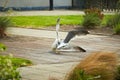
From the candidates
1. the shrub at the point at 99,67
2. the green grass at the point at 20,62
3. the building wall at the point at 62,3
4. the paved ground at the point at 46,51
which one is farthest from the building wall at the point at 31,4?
the shrub at the point at 99,67

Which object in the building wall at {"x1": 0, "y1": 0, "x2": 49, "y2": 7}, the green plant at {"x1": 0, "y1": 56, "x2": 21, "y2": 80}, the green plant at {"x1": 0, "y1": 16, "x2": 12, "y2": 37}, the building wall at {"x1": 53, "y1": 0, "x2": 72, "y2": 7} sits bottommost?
the building wall at {"x1": 53, "y1": 0, "x2": 72, "y2": 7}

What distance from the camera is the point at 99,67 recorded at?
6363 millimetres

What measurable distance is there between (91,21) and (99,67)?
13537 millimetres

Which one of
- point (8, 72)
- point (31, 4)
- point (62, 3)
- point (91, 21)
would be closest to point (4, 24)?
point (91, 21)

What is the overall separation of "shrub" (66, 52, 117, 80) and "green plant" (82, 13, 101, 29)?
1303cm

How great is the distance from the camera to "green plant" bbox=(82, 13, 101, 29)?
64.8ft

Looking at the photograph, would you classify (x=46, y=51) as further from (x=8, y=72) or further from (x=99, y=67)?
(x=8, y=72)

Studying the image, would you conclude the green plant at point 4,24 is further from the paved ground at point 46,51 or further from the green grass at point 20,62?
the green grass at point 20,62

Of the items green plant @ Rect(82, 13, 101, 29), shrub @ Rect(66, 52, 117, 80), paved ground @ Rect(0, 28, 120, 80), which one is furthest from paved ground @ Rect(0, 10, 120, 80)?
green plant @ Rect(82, 13, 101, 29)

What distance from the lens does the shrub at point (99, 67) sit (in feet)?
Answer: 20.6

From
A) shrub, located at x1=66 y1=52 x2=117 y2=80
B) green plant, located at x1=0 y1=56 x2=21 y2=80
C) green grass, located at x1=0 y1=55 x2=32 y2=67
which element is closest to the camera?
green plant, located at x1=0 y1=56 x2=21 y2=80

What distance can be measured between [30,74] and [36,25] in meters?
12.7

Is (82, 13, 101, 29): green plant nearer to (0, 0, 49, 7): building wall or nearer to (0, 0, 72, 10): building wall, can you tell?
(0, 0, 72, 10): building wall

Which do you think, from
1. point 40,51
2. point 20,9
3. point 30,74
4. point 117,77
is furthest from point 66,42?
point 20,9
